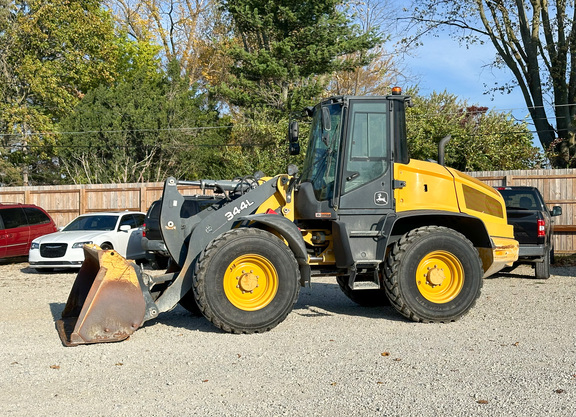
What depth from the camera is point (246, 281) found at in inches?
311

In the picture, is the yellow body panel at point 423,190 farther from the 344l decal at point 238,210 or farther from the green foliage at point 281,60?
the green foliage at point 281,60

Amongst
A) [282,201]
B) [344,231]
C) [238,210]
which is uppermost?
[282,201]

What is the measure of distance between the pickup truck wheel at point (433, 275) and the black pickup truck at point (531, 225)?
480 cm

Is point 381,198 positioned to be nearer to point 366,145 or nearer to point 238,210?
→ point 366,145

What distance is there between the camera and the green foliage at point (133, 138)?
3075 cm

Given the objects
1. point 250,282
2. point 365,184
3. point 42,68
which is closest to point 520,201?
point 365,184

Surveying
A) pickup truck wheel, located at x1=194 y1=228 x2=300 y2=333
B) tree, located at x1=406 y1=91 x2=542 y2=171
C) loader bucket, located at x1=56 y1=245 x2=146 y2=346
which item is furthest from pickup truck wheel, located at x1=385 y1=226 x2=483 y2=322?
tree, located at x1=406 y1=91 x2=542 y2=171

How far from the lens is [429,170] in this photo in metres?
8.77

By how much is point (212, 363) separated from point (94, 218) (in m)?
12.4

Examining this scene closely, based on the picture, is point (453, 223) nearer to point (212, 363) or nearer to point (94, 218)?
point (212, 363)

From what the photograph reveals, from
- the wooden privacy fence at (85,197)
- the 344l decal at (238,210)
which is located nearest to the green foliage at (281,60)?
the wooden privacy fence at (85,197)

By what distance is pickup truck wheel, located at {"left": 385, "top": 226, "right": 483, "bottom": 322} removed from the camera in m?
8.38

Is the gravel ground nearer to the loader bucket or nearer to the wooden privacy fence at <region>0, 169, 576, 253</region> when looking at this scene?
the loader bucket

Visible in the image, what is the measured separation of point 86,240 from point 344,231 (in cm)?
969
